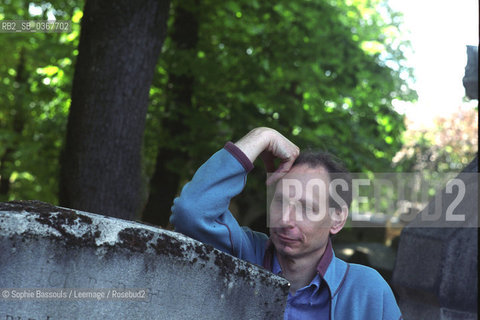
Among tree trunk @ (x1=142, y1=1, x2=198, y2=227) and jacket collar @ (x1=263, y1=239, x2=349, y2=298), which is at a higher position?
tree trunk @ (x1=142, y1=1, x2=198, y2=227)

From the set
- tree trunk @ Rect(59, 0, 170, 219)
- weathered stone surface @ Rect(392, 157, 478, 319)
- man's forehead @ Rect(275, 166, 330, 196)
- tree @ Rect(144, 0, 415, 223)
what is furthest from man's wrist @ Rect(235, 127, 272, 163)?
tree @ Rect(144, 0, 415, 223)

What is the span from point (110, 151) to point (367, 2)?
9551 millimetres

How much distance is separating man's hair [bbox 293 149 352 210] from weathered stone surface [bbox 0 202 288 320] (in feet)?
2.15

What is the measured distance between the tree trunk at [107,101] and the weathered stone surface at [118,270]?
292 centimetres

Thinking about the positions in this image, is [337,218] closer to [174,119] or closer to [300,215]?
[300,215]

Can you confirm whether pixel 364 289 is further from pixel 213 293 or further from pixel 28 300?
pixel 28 300

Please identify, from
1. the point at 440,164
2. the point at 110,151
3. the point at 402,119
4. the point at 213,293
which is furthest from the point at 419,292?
the point at 440,164

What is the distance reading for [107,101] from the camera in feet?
15.8

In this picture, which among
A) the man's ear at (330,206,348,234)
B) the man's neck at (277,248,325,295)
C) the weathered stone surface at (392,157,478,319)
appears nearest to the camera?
the man's neck at (277,248,325,295)

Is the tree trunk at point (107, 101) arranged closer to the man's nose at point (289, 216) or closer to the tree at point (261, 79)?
the tree at point (261, 79)

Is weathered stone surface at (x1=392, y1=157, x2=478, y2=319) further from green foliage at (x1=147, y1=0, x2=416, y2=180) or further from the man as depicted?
green foliage at (x1=147, y1=0, x2=416, y2=180)

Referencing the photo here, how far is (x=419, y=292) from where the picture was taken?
3869 mm

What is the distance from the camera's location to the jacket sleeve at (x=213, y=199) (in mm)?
2383

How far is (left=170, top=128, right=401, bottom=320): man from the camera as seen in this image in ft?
7.73
